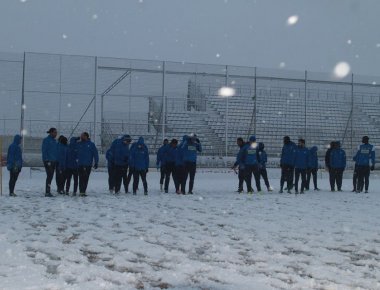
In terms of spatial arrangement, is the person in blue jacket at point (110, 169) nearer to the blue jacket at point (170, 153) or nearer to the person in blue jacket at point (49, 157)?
the blue jacket at point (170, 153)

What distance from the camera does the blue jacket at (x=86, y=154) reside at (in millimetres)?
11211

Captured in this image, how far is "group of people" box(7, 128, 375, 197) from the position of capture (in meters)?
11.1

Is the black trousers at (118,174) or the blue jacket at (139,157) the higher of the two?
the blue jacket at (139,157)

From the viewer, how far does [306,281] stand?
3902mm

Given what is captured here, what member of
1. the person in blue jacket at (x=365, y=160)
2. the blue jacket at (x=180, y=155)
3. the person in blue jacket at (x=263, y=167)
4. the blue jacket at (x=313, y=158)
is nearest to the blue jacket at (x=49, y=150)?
the blue jacket at (x=180, y=155)

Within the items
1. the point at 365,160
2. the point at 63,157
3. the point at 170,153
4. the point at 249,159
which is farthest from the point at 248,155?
the point at 63,157

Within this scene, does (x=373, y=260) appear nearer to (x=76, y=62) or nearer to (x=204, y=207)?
(x=204, y=207)

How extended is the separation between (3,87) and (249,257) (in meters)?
15.1

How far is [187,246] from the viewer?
17.3ft

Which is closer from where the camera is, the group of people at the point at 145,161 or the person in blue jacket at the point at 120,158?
the group of people at the point at 145,161

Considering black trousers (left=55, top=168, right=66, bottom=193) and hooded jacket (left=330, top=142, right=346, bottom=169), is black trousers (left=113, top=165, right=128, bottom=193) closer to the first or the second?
black trousers (left=55, top=168, right=66, bottom=193)

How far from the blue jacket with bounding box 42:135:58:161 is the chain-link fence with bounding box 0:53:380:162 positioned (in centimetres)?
616

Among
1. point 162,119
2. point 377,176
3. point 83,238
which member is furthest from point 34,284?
point 377,176

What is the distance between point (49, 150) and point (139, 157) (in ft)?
6.81
